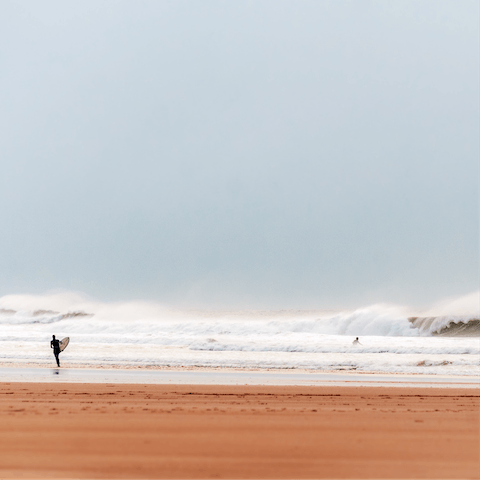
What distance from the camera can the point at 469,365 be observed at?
20000 mm

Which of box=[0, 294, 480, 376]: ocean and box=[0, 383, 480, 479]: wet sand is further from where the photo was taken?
box=[0, 294, 480, 376]: ocean

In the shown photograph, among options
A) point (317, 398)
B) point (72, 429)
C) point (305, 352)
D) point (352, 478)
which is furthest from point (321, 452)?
point (305, 352)

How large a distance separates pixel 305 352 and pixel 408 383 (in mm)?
12317

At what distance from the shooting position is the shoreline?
43.2 feet

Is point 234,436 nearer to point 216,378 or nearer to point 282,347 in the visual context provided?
point 216,378

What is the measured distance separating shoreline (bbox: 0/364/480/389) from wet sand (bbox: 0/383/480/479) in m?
3.38

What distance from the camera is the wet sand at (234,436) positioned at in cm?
475

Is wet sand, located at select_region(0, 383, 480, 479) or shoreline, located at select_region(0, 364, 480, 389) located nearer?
wet sand, located at select_region(0, 383, 480, 479)

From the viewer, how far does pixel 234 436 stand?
236 inches

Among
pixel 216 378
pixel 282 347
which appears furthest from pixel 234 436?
pixel 282 347

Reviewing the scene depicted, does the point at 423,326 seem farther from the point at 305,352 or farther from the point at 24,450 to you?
the point at 24,450

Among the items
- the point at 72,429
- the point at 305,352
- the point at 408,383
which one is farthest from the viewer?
the point at 305,352

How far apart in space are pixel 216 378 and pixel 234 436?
867 centimetres

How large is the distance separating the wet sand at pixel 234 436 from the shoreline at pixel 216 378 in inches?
133
